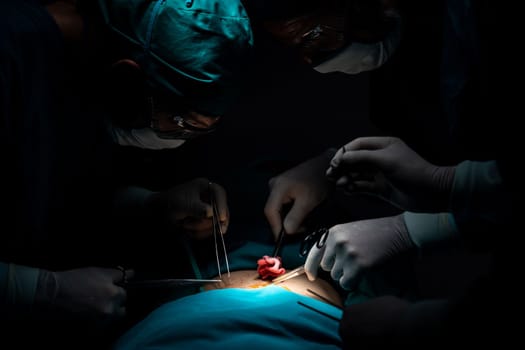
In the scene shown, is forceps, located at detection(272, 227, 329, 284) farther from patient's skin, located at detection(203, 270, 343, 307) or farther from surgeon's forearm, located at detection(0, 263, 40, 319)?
surgeon's forearm, located at detection(0, 263, 40, 319)

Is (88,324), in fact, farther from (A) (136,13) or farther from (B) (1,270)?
(A) (136,13)

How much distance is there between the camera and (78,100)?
6.12 ft

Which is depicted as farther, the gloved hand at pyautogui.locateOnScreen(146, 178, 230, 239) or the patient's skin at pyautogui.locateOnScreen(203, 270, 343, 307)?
the gloved hand at pyautogui.locateOnScreen(146, 178, 230, 239)

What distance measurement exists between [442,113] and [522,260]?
1.00 m

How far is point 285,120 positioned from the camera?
2.58m

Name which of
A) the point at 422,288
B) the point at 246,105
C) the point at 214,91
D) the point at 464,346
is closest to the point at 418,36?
the point at 214,91

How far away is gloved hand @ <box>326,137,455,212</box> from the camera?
1.62 metres

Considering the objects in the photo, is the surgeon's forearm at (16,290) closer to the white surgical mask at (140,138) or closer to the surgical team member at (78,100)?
the surgical team member at (78,100)

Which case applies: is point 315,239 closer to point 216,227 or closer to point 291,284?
point 291,284

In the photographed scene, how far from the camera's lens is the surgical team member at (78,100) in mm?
1620

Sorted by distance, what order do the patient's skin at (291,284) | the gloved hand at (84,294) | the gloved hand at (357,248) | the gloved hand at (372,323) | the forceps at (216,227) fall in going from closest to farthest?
the gloved hand at (372,323)
the gloved hand at (84,294)
the gloved hand at (357,248)
the patient's skin at (291,284)
the forceps at (216,227)

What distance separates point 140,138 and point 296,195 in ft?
2.39

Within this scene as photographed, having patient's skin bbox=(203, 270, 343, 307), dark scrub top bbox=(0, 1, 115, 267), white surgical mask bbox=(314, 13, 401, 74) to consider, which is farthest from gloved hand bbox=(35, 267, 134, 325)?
white surgical mask bbox=(314, 13, 401, 74)

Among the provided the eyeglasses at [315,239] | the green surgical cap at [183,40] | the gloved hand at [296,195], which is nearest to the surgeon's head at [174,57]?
the green surgical cap at [183,40]
